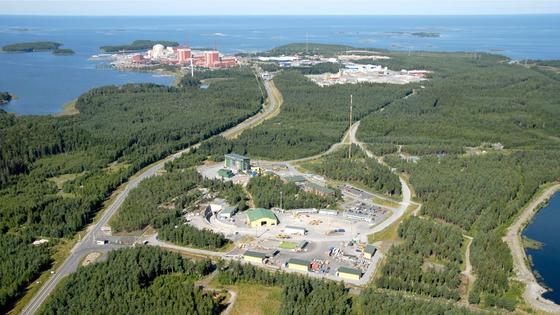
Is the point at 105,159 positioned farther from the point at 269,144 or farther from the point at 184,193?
the point at 269,144

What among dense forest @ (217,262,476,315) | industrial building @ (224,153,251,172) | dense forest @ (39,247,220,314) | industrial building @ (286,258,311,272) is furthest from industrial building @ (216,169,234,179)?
dense forest @ (217,262,476,315)

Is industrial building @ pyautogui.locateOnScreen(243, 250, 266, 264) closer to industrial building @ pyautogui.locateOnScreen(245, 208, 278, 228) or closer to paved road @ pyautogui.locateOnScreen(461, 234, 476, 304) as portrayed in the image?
industrial building @ pyautogui.locateOnScreen(245, 208, 278, 228)

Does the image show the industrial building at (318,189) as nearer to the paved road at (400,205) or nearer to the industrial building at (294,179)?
the industrial building at (294,179)

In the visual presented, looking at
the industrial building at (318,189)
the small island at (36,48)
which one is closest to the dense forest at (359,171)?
the industrial building at (318,189)

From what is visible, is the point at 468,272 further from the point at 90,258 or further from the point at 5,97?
the point at 5,97

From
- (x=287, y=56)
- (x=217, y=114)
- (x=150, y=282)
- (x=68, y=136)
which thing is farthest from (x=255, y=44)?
(x=150, y=282)
